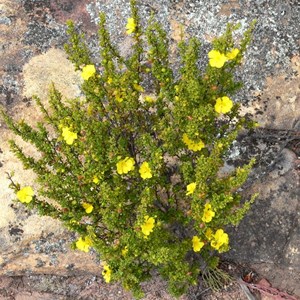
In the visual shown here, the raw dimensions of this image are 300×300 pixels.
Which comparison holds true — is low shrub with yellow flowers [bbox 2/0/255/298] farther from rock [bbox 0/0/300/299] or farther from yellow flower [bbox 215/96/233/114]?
rock [bbox 0/0/300/299]

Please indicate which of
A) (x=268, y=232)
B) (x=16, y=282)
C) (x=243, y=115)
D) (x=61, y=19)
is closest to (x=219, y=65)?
(x=243, y=115)

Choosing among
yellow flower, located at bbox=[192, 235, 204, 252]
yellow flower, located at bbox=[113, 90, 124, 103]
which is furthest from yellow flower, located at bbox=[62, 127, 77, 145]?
yellow flower, located at bbox=[192, 235, 204, 252]

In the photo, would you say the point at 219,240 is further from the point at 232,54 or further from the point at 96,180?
the point at 232,54

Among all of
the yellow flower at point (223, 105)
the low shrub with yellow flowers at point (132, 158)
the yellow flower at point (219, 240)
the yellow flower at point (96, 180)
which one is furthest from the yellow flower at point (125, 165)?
the yellow flower at point (219, 240)

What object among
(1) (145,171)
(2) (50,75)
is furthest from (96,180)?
(2) (50,75)

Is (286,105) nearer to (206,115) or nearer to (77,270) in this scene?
(206,115)
